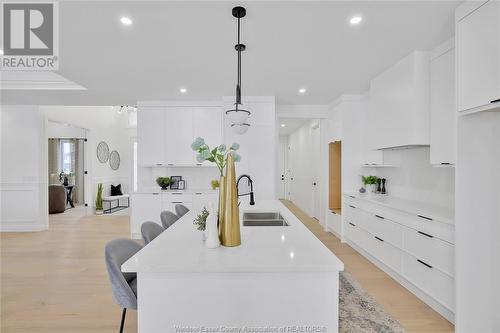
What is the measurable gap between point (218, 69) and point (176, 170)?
2525 millimetres

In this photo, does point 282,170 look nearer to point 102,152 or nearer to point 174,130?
point 174,130

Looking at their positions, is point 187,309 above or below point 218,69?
below

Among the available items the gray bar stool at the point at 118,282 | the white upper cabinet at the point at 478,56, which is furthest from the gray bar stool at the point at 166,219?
the white upper cabinet at the point at 478,56

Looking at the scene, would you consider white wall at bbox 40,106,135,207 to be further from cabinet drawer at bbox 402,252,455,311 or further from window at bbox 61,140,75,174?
cabinet drawer at bbox 402,252,455,311

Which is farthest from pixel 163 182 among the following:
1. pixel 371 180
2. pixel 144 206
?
pixel 371 180

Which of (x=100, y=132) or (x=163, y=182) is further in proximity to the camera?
A: (x=100, y=132)

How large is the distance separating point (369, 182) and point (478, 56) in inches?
99.0

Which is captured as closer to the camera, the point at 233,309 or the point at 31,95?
the point at 233,309

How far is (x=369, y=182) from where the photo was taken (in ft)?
13.4

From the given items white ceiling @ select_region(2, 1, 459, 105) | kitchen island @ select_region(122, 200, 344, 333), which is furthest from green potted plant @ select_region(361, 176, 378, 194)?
kitchen island @ select_region(122, 200, 344, 333)

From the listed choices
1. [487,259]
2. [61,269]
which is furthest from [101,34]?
[487,259]

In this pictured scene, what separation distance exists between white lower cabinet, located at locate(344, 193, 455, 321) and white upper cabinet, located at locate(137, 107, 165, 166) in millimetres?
3585

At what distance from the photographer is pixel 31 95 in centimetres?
448

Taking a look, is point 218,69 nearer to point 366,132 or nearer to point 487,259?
point 366,132
